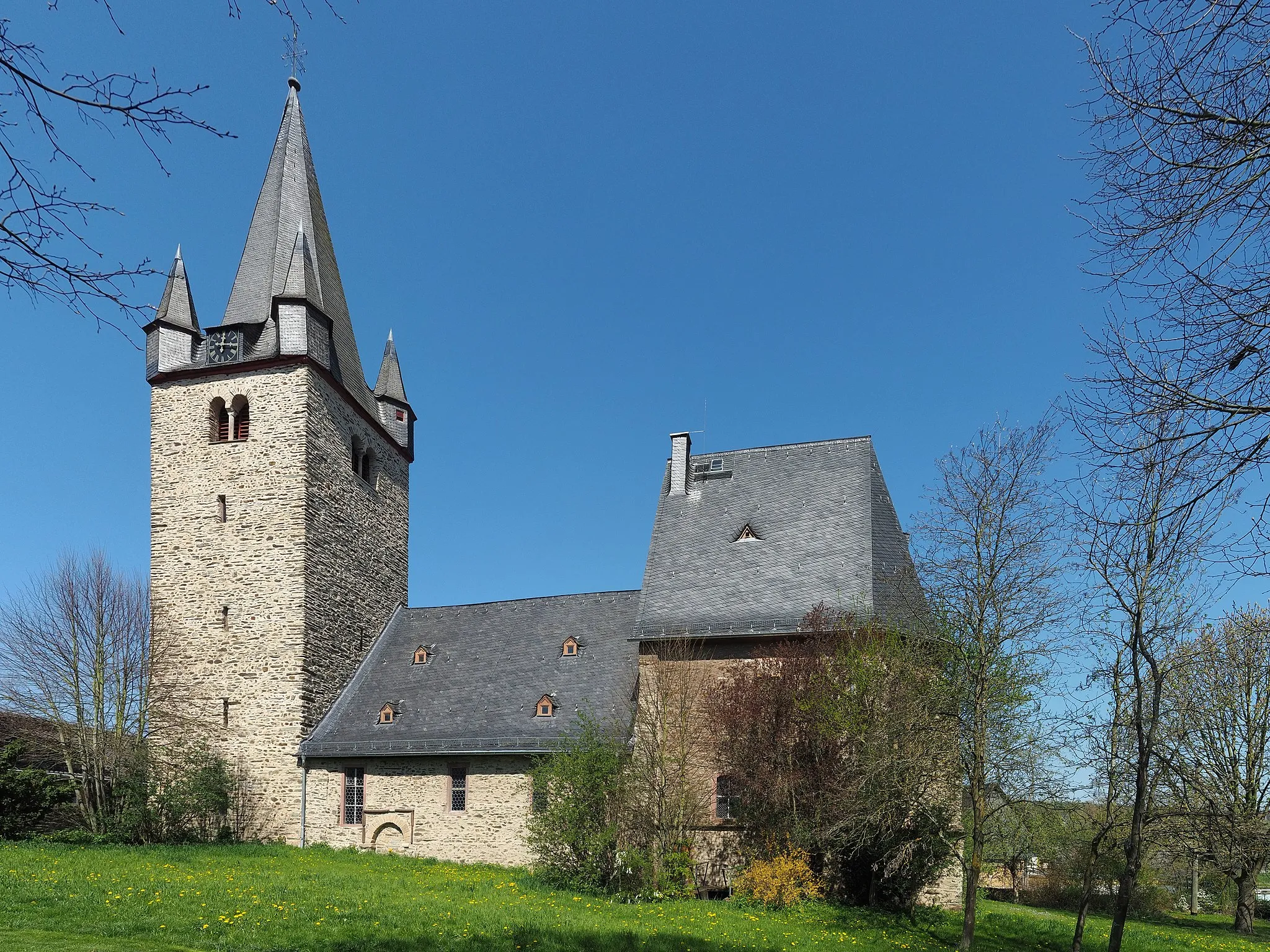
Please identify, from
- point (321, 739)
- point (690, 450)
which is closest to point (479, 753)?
point (321, 739)

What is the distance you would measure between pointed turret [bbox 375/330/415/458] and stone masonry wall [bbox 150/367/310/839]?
525 centimetres

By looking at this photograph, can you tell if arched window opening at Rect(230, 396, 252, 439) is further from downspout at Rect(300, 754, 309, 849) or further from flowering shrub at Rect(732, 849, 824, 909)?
flowering shrub at Rect(732, 849, 824, 909)

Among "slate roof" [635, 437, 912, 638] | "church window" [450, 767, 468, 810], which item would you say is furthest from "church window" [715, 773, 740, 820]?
"church window" [450, 767, 468, 810]

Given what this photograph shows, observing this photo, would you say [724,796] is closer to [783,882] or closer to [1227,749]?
[783,882]

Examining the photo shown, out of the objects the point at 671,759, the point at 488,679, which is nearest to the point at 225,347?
the point at 488,679

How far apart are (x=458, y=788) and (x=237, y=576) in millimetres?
8321

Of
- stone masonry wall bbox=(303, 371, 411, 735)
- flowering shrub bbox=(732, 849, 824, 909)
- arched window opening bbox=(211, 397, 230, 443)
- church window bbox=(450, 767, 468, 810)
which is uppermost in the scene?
arched window opening bbox=(211, 397, 230, 443)

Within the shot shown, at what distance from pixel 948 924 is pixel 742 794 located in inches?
180

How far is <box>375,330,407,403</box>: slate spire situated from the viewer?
30.8m

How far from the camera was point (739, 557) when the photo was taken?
23766mm

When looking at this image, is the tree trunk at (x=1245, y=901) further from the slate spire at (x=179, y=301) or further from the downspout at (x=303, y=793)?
the slate spire at (x=179, y=301)

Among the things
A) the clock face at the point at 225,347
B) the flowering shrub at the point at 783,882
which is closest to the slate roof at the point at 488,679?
the flowering shrub at the point at 783,882

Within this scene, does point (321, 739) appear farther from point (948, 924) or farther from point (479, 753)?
point (948, 924)

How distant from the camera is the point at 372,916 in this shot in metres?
12.7
